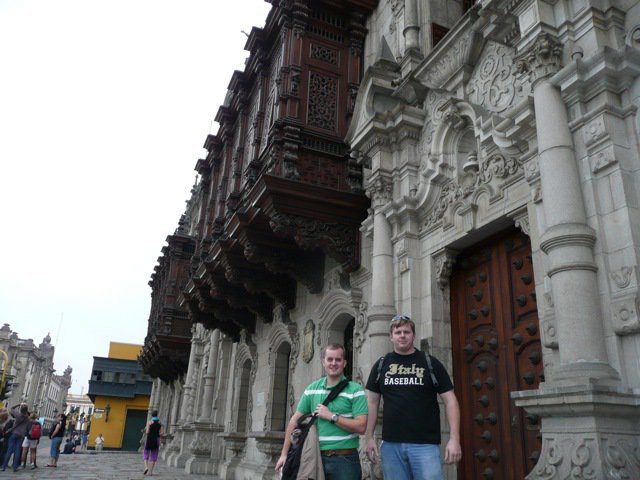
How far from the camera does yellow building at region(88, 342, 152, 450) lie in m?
44.5

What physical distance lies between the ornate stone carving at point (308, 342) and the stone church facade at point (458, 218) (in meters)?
0.08

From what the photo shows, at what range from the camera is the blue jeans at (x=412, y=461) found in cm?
371

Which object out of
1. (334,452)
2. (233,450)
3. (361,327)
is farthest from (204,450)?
(334,452)

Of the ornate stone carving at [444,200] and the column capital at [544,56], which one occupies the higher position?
the column capital at [544,56]

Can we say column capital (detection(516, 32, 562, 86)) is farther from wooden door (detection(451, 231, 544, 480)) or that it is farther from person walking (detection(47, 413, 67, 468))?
person walking (detection(47, 413, 67, 468))

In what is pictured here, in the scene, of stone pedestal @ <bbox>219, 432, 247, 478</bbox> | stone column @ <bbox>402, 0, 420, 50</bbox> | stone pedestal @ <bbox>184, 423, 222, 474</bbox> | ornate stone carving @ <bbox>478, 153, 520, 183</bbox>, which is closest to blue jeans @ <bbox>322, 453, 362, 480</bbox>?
ornate stone carving @ <bbox>478, 153, 520, 183</bbox>

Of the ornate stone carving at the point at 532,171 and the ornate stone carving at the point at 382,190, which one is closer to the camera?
the ornate stone carving at the point at 532,171

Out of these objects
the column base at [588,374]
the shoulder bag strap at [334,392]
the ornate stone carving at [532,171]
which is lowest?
the shoulder bag strap at [334,392]

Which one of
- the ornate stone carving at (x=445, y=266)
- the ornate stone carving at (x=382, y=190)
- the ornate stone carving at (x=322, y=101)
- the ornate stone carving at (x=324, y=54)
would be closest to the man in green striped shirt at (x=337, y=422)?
the ornate stone carving at (x=445, y=266)

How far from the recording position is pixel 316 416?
383 centimetres

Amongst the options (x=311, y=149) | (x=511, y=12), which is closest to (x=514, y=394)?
(x=511, y=12)

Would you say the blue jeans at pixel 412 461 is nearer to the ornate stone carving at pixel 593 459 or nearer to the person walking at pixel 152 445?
the ornate stone carving at pixel 593 459

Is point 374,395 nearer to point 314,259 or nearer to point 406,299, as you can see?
point 406,299

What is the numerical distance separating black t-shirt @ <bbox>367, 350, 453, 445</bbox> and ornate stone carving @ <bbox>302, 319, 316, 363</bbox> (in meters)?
6.96
